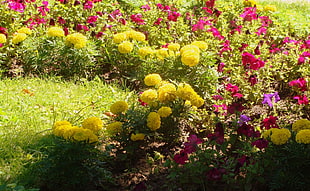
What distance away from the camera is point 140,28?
6453mm

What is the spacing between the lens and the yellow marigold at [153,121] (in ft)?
11.3

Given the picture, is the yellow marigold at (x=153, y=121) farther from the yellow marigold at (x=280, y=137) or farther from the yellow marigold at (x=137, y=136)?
the yellow marigold at (x=280, y=137)

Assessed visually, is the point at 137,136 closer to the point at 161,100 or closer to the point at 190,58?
the point at 161,100

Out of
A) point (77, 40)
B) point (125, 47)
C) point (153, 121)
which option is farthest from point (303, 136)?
point (77, 40)

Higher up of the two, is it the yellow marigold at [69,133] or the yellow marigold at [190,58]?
the yellow marigold at [190,58]

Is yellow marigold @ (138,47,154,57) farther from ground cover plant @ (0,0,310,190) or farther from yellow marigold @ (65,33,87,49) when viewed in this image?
yellow marigold @ (65,33,87,49)

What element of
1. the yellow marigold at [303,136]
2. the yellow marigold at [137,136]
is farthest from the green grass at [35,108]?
the yellow marigold at [303,136]

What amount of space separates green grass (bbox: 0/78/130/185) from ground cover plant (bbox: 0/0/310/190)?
2 cm

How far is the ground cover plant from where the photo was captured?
305cm

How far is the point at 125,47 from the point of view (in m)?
5.09

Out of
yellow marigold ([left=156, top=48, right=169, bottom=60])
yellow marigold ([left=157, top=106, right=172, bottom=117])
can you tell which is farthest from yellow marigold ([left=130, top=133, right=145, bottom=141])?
yellow marigold ([left=156, top=48, right=169, bottom=60])

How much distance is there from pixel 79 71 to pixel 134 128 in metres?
2.13

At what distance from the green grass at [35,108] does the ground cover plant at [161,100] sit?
20 millimetres

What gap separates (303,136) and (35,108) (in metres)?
2.81
